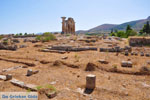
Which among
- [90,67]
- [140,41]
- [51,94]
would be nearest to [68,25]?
[140,41]

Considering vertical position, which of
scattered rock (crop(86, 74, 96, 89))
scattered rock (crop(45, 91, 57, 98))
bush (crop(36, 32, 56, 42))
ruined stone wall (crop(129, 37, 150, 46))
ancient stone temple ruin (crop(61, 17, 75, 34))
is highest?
ancient stone temple ruin (crop(61, 17, 75, 34))

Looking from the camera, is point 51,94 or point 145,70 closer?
point 51,94

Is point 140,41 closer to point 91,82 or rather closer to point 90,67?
point 90,67

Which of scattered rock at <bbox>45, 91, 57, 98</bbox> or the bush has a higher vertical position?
the bush

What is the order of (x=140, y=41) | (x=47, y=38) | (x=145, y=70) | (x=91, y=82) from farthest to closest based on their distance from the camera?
(x=47, y=38)
(x=140, y=41)
(x=145, y=70)
(x=91, y=82)

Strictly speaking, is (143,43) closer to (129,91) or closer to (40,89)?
(129,91)

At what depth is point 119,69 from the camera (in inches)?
332

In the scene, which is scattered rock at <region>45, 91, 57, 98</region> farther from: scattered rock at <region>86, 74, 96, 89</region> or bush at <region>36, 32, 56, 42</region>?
bush at <region>36, 32, 56, 42</region>

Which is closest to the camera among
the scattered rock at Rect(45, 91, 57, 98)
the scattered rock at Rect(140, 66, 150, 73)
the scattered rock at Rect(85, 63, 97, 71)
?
the scattered rock at Rect(45, 91, 57, 98)

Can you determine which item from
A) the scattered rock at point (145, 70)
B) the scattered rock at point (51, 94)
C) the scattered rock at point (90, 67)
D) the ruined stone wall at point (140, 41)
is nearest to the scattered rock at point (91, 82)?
the scattered rock at point (51, 94)

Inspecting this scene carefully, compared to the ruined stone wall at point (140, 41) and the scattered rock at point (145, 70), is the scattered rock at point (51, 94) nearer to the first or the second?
the scattered rock at point (145, 70)

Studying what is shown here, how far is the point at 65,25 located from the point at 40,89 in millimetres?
35667

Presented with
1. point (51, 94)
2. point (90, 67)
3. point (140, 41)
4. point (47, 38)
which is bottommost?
point (51, 94)

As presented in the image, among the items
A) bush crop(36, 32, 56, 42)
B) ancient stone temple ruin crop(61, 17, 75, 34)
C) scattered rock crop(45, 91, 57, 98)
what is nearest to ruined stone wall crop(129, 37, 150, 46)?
bush crop(36, 32, 56, 42)
